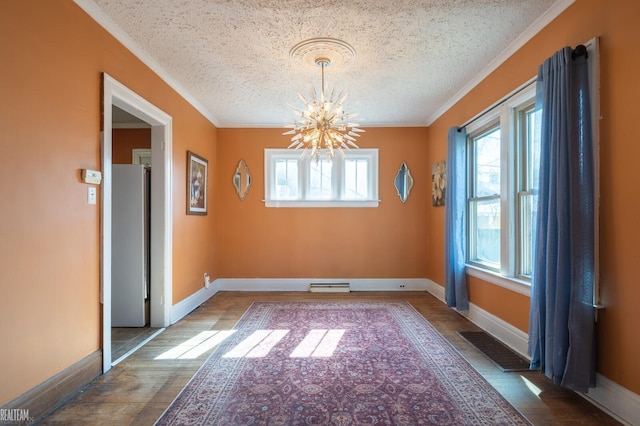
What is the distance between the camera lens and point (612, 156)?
1.93 meters

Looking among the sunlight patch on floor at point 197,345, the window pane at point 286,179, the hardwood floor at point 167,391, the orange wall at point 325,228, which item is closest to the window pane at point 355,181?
the orange wall at point 325,228

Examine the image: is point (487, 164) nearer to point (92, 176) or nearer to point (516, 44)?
point (516, 44)

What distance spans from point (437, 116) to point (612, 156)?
315cm

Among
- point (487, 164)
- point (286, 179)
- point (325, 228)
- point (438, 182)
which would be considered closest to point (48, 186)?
point (286, 179)

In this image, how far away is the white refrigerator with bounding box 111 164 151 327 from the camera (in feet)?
11.5

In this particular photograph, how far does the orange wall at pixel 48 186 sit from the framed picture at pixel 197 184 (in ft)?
5.41

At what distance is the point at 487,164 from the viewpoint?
3654 mm

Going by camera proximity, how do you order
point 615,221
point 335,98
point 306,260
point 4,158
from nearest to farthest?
point 4,158
point 615,221
point 335,98
point 306,260

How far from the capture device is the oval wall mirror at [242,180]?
17.6 ft

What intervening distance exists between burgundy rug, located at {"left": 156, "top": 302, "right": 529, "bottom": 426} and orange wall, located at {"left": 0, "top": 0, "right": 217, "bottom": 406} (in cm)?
90

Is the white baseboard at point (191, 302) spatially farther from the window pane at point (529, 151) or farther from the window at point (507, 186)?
the window pane at point (529, 151)

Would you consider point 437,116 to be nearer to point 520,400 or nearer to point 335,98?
point 335,98

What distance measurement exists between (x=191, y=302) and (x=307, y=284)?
74.5 inches

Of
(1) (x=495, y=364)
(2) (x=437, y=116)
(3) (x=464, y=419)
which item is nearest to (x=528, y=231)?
(1) (x=495, y=364)
